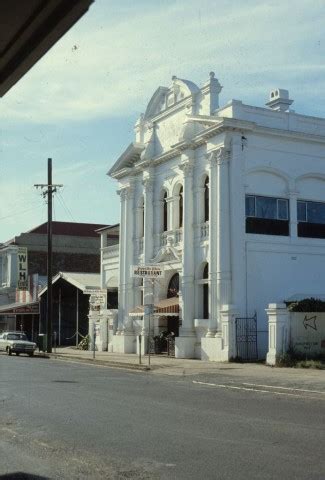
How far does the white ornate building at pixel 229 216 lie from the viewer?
27.8 metres

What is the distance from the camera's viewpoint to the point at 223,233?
27812 mm

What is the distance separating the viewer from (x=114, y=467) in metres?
7.23

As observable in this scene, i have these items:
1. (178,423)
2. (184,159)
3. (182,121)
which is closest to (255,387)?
(178,423)

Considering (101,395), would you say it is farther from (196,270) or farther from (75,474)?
(196,270)

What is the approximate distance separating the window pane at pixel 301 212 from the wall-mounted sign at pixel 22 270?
2748 centimetres

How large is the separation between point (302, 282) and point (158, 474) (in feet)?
76.2

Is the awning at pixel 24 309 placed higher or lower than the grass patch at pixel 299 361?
higher

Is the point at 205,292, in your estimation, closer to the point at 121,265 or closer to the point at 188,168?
the point at 188,168

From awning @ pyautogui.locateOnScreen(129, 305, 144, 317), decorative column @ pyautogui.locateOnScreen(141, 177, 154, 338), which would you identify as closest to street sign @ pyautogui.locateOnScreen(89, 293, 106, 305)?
awning @ pyautogui.locateOnScreen(129, 305, 144, 317)

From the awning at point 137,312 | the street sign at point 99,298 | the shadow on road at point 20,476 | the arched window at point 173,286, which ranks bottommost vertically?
the shadow on road at point 20,476

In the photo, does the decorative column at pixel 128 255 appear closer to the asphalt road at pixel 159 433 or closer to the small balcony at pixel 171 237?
the small balcony at pixel 171 237

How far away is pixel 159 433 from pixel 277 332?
1510 cm

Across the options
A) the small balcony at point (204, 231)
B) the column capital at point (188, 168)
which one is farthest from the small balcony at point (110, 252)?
the small balcony at point (204, 231)

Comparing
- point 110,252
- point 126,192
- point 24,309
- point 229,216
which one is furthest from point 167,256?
point 24,309
